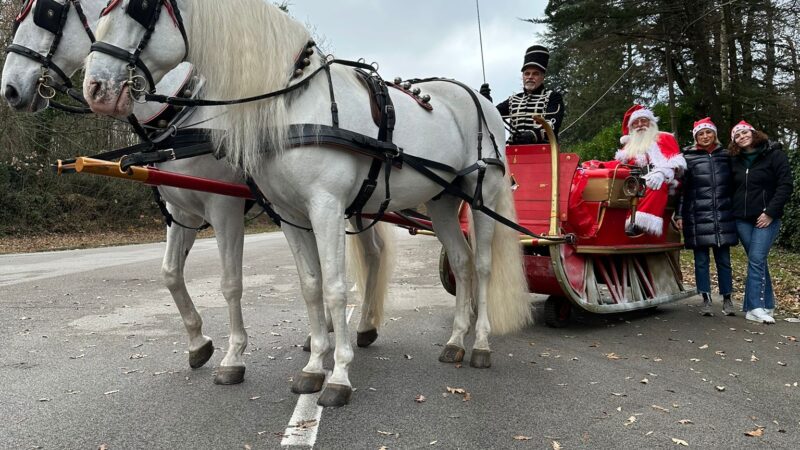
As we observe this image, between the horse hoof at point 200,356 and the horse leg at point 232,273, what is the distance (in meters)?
0.30

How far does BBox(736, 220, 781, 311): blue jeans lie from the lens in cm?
564

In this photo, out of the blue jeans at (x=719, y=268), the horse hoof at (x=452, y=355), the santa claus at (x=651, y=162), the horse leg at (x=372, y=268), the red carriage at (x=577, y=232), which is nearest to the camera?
the horse hoof at (x=452, y=355)

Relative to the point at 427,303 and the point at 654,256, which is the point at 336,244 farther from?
the point at 654,256

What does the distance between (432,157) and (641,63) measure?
51.4ft

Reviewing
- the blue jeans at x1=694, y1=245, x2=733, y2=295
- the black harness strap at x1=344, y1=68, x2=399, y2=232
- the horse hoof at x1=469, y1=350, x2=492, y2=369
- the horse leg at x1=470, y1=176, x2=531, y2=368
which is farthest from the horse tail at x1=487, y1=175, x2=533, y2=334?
the blue jeans at x1=694, y1=245, x2=733, y2=295

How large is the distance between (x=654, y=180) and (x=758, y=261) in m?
1.28

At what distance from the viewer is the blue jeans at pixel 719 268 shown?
5.96 meters

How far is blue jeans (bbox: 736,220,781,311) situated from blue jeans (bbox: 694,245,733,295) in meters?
0.23

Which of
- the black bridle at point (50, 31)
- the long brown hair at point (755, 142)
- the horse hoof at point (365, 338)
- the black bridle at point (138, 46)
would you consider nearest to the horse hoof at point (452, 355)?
the horse hoof at point (365, 338)

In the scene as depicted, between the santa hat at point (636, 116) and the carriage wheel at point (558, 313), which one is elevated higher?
the santa hat at point (636, 116)

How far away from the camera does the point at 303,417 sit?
3.03 m

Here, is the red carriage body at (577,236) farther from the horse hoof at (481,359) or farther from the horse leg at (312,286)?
the horse leg at (312,286)

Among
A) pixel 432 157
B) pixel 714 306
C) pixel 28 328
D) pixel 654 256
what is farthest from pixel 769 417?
pixel 28 328

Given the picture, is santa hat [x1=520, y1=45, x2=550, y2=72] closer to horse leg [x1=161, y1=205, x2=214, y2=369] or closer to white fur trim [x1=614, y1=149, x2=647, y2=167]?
white fur trim [x1=614, y1=149, x2=647, y2=167]
